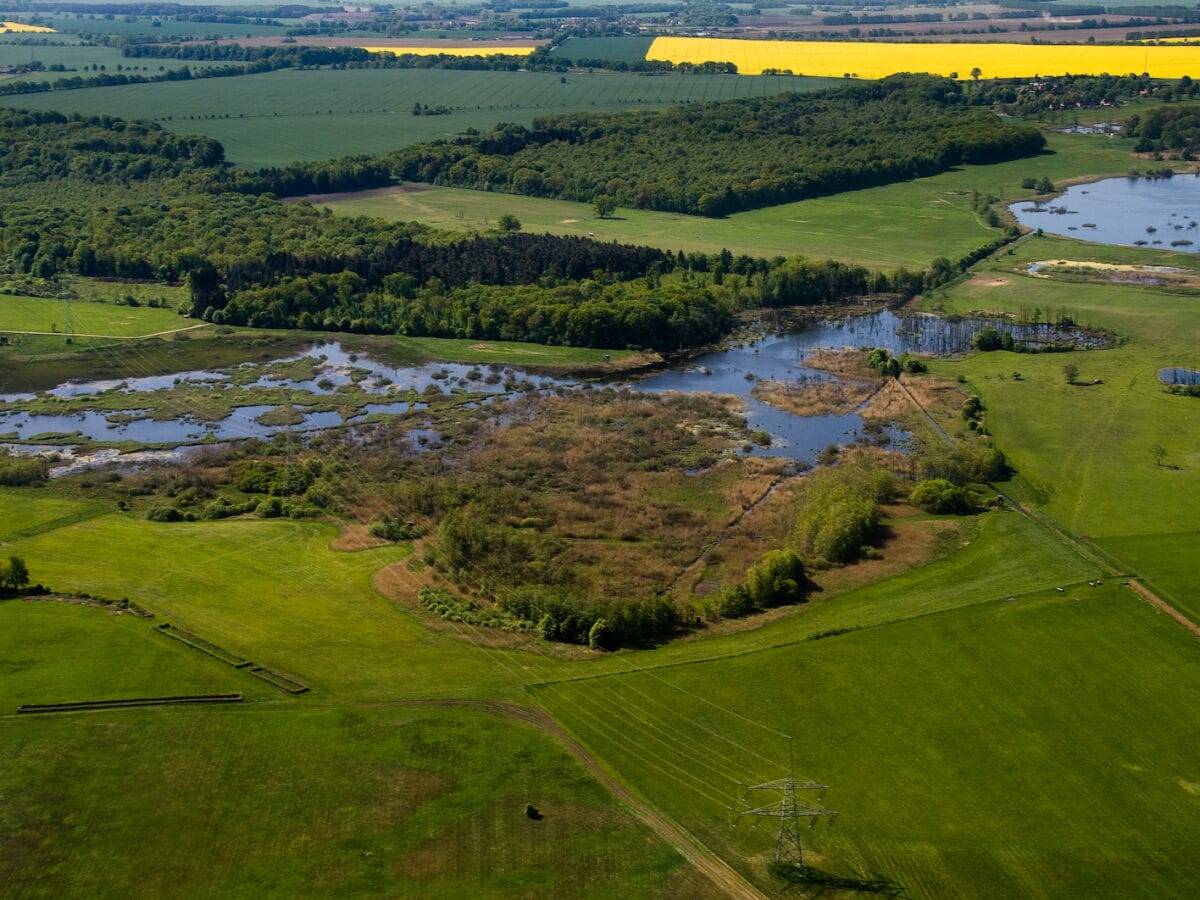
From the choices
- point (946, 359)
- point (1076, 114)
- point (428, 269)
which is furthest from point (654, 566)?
point (1076, 114)

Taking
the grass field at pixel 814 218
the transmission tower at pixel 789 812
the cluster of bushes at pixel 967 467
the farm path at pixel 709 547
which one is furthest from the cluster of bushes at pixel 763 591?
the grass field at pixel 814 218

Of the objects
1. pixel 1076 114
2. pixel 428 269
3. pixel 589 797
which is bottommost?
pixel 589 797

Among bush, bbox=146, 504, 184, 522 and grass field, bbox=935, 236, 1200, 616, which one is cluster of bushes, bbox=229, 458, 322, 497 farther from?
grass field, bbox=935, 236, 1200, 616

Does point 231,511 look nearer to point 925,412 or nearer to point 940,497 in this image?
point 940,497

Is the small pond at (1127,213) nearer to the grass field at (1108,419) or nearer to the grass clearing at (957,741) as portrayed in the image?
the grass field at (1108,419)

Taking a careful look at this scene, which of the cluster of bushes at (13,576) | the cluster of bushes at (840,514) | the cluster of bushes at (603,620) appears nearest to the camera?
the cluster of bushes at (603,620)

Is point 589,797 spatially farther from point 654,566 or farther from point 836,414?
point 836,414
